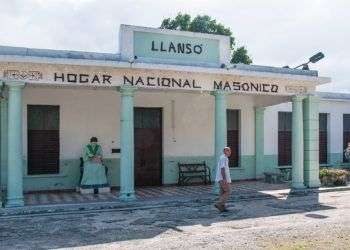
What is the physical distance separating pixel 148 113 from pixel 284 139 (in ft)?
19.9

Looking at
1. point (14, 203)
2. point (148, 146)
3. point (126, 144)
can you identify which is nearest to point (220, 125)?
point (126, 144)

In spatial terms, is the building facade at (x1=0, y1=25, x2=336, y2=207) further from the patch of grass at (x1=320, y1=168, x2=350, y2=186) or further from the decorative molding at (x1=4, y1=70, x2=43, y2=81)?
the patch of grass at (x1=320, y1=168, x2=350, y2=186)

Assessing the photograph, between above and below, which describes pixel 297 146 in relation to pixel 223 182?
above

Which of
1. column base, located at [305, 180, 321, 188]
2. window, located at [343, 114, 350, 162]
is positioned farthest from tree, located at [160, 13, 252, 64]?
column base, located at [305, 180, 321, 188]

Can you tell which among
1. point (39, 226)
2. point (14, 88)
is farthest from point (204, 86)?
point (39, 226)

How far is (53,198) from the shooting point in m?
13.5

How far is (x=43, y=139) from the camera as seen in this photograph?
1534 centimetres

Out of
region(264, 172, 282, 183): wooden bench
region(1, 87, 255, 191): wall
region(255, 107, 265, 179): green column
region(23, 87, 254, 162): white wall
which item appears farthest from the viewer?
region(255, 107, 265, 179): green column

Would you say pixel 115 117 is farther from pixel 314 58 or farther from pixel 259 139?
pixel 314 58

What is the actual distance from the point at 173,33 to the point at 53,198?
558 centimetres

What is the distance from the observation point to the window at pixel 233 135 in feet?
60.5

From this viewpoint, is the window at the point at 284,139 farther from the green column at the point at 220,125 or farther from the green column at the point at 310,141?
the green column at the point at 220,125

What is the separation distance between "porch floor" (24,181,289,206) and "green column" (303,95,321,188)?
86 cm

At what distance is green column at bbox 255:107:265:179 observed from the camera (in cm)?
1872
